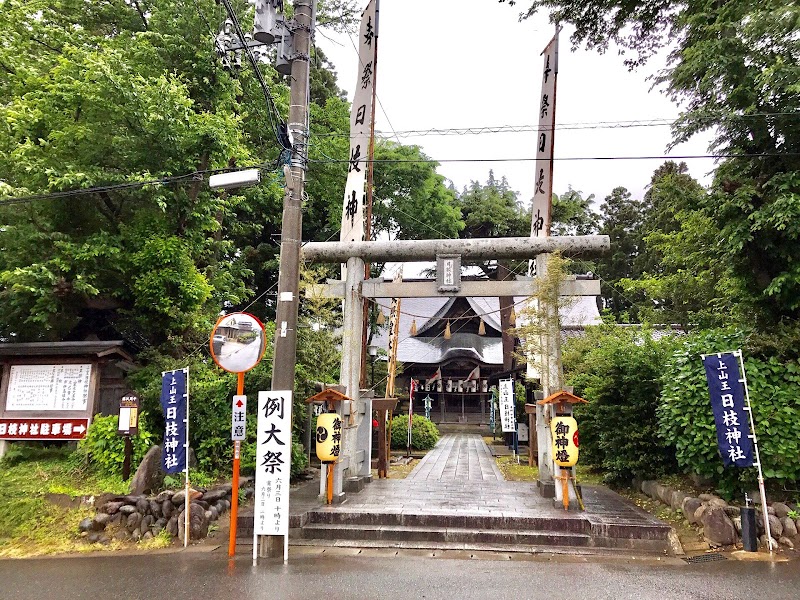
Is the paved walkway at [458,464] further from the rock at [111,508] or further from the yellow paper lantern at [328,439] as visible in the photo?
the rock at [111,508]

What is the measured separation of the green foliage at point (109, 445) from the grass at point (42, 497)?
20 cm

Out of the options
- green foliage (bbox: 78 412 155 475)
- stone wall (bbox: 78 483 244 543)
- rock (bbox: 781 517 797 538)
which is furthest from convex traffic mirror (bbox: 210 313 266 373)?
rock (bbox: 781 517 797 538)

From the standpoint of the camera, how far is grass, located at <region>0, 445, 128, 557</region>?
7301 millimetres

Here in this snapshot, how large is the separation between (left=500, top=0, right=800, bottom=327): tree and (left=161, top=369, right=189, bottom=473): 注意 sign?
9102mm

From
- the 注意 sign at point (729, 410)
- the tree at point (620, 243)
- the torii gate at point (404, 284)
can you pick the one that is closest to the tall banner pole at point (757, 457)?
the 注意 sign at point (729, 410)

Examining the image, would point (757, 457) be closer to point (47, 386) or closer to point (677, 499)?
point (677, 499)

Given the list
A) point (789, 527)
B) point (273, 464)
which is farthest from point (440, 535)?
point (789, 527)

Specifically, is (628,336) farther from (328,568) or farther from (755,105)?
A: (328,568)

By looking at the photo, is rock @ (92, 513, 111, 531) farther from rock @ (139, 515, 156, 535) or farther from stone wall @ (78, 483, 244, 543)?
rock @ (139, 515, 156, 535)

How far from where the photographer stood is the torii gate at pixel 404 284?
31.4 feet

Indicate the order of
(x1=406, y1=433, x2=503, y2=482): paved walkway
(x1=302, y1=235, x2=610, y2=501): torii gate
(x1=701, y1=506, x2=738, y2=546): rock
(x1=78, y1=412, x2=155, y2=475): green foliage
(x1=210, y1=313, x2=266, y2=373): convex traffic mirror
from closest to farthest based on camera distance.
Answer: (x1=210, y1=313, x2=266, y2=373): convex traffic mirror < (x1=701, y1=506, x2=738, y2=546): rock < (x1=78, y1=412, x2=155, y2=475): green foliage < (x1=302, y1=235, x2=610, y2=501): torii gate < (x1=406, y1=433, x2=503, y2=482): paved walkway

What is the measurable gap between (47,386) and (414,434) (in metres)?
12.0

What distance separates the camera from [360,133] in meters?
10.8

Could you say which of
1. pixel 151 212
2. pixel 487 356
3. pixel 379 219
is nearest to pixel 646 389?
pixel 151 212
